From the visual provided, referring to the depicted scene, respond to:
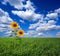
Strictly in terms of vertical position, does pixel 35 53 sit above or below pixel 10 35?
below

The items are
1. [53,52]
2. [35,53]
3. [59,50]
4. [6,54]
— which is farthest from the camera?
[59,50]

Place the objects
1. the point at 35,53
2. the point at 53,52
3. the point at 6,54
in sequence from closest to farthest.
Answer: the point at 6,54 → the point at 35,53 → the point at 53,52

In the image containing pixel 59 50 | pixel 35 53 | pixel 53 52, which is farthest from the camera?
pixel 59 50

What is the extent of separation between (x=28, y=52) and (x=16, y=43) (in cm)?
58

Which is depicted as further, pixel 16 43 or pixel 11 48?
pixel 16 43

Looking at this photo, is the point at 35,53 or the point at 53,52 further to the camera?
the point at 53,52

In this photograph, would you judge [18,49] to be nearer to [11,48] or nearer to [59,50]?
[11,48]

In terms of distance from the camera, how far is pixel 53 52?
3766 mm

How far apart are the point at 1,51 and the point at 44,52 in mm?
839

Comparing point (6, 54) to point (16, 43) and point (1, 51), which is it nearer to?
point (1, 51)

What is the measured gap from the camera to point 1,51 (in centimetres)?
338

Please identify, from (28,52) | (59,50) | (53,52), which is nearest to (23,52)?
(28,52)

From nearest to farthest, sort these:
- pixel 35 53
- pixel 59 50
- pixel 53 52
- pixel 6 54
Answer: pixel 6 54 → pixel 35 53 → pixel 53 52 → pixel 59 50

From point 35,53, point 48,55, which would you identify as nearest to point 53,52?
point 48,55
